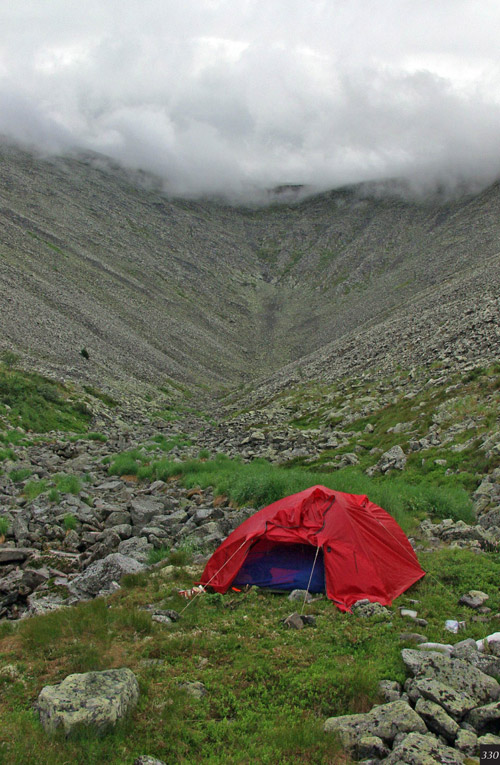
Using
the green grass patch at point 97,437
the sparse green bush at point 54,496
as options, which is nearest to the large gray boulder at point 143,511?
the sparse green bush at point 54,496

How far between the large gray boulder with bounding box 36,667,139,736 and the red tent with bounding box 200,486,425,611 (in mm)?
3197

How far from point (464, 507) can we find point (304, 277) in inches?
3809

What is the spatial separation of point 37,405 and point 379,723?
23158 mm

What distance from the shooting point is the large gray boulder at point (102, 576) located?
816cm

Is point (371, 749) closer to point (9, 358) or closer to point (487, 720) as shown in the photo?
point (487, 720)

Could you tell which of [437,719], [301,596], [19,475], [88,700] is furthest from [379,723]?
[19,475]

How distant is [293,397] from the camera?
30156 millimetres

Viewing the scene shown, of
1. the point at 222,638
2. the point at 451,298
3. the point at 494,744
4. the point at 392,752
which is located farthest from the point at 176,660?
the point at 451,298

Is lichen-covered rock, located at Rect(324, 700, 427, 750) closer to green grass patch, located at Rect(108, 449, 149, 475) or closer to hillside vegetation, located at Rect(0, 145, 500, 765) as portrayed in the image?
hillside vegetation, located at Rect(0, 145, 500, 765)

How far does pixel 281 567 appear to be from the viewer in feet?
26.8

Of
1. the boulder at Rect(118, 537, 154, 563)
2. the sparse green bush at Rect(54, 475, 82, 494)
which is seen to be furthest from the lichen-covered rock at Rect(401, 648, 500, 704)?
the sparse green bush at Rect(54, 475, 82, 494)

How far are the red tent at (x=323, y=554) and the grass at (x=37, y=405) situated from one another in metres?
16.6

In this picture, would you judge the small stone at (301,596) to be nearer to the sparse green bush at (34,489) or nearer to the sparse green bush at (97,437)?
the sparse green bush at (34,489)

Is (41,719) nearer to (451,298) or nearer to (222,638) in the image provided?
(222,638)
